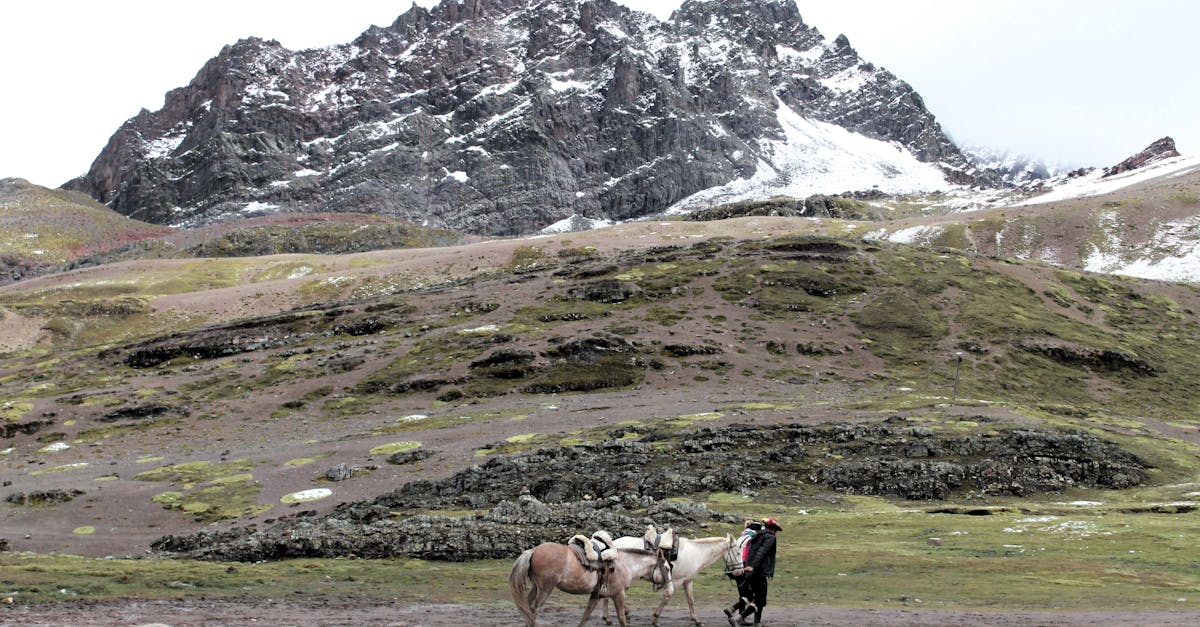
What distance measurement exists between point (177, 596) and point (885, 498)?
130ft

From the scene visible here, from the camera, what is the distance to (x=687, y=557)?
959 inches

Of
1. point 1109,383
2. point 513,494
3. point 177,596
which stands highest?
point 177,596

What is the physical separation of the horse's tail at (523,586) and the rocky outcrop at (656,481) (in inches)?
548

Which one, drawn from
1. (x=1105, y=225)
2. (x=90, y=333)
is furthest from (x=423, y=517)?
(x=1105, y=225)

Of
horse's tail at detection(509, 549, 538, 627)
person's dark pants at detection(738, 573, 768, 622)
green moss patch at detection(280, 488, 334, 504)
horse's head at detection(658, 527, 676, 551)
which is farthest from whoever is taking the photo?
green moss patch at detection(280, 488, 334, 504)

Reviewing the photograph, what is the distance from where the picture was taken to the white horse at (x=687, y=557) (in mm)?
23250

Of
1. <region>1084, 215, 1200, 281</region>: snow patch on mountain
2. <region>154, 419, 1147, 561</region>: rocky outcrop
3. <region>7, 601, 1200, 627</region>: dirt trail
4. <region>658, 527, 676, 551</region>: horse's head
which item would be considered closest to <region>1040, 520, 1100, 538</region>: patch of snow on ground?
<region>154, 419, 1147, 561</region>: rocky outcrop

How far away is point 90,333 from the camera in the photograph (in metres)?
156

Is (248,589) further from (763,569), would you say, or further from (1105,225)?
(1105,225)

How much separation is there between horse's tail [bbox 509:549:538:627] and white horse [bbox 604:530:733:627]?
2.59m

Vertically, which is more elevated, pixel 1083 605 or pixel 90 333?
pixel 90 333

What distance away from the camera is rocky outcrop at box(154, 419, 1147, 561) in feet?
120

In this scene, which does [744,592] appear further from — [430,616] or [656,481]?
[656,481]

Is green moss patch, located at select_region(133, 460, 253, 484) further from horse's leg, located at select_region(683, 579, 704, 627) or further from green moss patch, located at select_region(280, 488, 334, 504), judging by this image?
horse's leg, located at select_region(683, 579, 704, 627)
